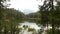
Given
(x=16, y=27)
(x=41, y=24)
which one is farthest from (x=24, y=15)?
(x=41, y=24)

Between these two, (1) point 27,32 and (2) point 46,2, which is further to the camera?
(1) point 27,32

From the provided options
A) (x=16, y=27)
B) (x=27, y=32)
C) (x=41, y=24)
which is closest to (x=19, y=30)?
(x=16, y=27)

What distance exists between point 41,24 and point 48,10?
1.14m

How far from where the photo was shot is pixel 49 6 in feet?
42.7

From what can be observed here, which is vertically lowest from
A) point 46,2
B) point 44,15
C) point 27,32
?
point 27,32

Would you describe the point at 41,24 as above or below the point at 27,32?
above

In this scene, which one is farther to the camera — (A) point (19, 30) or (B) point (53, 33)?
(A) point (19, 30)

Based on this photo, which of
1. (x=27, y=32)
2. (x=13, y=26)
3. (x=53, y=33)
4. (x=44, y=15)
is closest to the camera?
(x=53, y=33)

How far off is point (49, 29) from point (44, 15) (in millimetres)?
1049

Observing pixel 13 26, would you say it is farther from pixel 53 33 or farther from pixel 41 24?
pixel 53 33

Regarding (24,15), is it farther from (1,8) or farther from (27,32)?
(1,8)

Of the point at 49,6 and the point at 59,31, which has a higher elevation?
the point at 49,6

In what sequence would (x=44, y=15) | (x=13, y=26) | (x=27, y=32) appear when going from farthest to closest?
(x=27, y=32), (x=13, y=26), (x=44, y=15)

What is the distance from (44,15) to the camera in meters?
13.2
